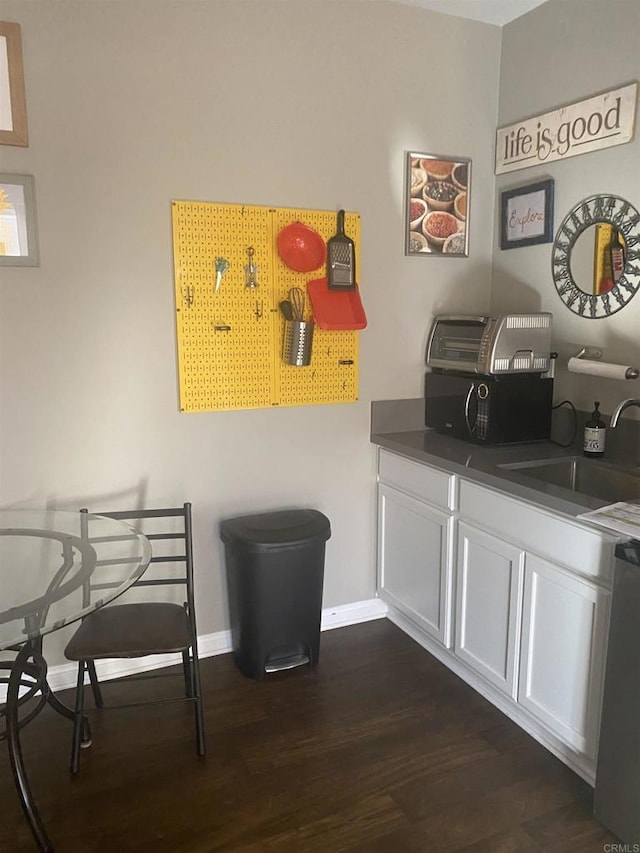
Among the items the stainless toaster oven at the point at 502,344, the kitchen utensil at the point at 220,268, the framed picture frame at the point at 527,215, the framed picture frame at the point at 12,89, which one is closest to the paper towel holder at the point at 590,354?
the stainless toaster oven at the point at 502,344

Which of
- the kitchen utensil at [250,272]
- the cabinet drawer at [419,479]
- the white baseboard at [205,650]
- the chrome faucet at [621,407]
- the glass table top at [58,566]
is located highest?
the kitchen utensil at [250,272]

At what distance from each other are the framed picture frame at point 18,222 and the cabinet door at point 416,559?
174 centimetres

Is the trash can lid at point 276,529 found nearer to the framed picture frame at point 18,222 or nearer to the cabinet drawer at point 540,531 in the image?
the cabinet drawer at point 540,531

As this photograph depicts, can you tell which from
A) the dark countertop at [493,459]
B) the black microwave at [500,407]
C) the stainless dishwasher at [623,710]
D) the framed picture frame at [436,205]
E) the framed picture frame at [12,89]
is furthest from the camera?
the framed picture frame at [436,205]

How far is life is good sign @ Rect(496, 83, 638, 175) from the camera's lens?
236cm

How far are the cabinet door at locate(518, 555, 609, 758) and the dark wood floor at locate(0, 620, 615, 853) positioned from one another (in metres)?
0.20

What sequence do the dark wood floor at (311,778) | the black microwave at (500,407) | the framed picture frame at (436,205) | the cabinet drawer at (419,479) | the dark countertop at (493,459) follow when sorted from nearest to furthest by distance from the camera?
the dark wood floor at (311,778) → the dark countertop at (493,459) → the cabinet drawer at (419,479) → the black microwave at (500,407) → the framed picture frame at (436,205)

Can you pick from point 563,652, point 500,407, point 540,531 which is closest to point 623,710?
point 563,652

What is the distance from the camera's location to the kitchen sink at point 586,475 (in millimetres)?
2320

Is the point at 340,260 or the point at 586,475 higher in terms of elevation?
the point at 340,260

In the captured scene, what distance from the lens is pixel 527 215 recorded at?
112 inches

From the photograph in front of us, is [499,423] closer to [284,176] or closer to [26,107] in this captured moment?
[284,176]

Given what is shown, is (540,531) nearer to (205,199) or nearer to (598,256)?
(598,256)

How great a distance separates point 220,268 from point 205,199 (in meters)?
0.27
